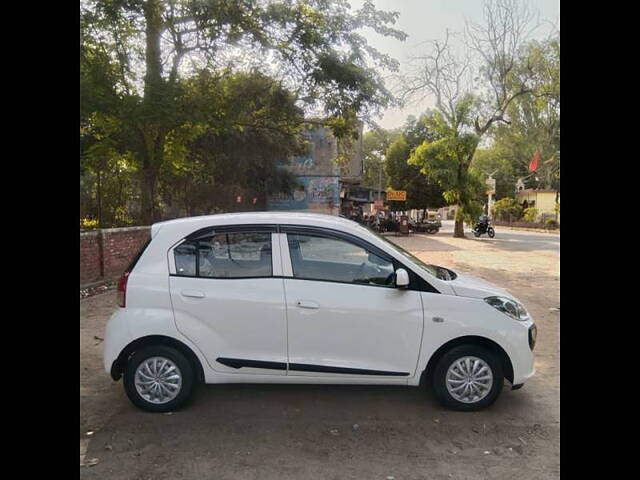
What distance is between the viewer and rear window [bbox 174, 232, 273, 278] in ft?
13.9

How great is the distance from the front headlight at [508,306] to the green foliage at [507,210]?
46425 mm

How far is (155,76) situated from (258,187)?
12043 millimetres

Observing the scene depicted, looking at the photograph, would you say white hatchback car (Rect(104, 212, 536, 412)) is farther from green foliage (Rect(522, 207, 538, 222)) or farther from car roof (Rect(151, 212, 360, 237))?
green foliage (Rect(522, 207, 538, 222))

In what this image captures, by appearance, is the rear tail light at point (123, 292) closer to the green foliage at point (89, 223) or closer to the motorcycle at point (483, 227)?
the green foliage at point (89, 223)

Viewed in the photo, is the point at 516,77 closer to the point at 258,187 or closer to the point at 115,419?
the point at 258,187

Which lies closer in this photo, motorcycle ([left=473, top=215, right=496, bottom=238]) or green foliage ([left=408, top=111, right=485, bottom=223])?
green foliage ([left=408, top=111, right=485, bottom=223])

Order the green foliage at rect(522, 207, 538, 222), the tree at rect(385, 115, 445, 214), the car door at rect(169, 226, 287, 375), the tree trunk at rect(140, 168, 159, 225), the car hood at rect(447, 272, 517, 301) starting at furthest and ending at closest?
the green foliage at rect(522, 207, 538, 222) → the tree at rect(385, 115, 445, 214) → the tree trunk at rect(140, 168, 159, 225) → the car hood at rect(447, 272, 517, 301) → the car door at rect(169, 226, 287, 375)

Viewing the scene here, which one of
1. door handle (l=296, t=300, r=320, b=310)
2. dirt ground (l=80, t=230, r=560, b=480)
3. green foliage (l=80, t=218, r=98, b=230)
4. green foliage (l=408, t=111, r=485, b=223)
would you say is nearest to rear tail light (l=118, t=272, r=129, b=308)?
dirt ground (l=80, t=230, r=560, b=480)

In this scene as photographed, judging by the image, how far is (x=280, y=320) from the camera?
4.09 m

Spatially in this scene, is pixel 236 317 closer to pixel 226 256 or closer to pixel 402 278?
pixel 226 256

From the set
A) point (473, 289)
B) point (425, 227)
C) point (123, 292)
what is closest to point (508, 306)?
point (473, 289)

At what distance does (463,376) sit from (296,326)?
148 cm

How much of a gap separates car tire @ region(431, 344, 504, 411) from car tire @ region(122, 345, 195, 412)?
6.86ft
